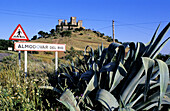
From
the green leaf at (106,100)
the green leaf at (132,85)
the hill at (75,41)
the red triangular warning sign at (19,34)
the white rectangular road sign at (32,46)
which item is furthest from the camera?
the hill at (75,41)

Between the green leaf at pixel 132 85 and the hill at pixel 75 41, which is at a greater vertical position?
the hill at pixel 75 41

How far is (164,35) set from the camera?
223 centimetres

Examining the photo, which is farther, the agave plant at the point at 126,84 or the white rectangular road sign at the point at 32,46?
the white rectangular road sign at the point at 32,46

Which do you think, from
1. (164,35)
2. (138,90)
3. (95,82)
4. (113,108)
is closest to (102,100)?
(113,108)

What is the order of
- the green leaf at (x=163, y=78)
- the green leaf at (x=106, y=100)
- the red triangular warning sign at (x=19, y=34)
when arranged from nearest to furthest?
1. the green leaf at (x=163, y=78)
2. the green leaf at (x=106, y=100)
3. the red triangular warning sign at (x=19, y=34)

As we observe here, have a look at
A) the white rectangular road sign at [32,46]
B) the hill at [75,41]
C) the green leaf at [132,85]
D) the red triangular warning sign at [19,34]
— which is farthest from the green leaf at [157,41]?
the hill at [75,41]

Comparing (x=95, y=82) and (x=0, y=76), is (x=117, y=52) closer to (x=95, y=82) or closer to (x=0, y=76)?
(x=95, y=82)

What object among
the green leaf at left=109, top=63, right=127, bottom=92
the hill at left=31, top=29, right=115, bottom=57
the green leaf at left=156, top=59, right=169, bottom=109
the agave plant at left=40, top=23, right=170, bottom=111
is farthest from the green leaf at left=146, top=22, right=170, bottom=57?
the hill at left=31, top=29, right=115, bottom=57

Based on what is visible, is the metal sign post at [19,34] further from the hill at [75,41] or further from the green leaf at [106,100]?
the hill at [75,41]

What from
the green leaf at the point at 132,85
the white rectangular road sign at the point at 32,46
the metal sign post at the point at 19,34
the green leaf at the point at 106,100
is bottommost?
the green leaf at the point at 106,100

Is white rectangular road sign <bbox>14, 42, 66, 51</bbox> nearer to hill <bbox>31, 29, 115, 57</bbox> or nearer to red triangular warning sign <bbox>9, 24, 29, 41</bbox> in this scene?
red triangular warning sign <bbox>9, 24, 29, 41</bbox>

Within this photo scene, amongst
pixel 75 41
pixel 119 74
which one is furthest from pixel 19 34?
pixel 75 41

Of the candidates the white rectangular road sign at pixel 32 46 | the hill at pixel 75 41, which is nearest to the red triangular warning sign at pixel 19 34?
the white rectangular road sign at pixel 32 46

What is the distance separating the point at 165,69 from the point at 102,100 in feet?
2.80
